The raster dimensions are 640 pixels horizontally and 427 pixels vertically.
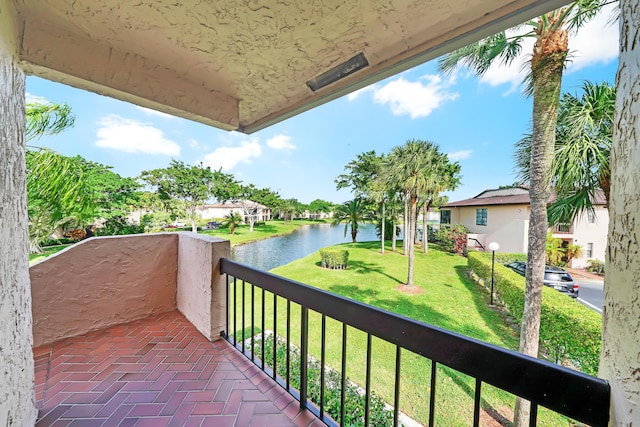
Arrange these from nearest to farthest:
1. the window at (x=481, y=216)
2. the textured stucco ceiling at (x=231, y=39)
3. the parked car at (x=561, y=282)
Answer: the textured stucco ceiling at (x=231, y=39) < the parked car at (x=561, y=282) < the window at (x=481, y=216)

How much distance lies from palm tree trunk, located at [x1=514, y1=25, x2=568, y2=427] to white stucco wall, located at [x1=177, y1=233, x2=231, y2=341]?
4524 mm

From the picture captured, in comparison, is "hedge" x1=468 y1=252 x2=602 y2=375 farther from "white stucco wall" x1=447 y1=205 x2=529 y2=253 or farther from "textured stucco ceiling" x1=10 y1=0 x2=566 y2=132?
"white stucco wall" x1=447 y1=205 x2=529 y2=253

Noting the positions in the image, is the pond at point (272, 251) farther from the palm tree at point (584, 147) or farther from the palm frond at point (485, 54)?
the palm tree at point (584, 147)

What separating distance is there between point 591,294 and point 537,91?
829 cm

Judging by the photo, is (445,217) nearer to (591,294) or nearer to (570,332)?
(591,294)

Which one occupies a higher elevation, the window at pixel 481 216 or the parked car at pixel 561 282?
the window at pixel 481 216

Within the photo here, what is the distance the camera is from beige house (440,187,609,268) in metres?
10.0

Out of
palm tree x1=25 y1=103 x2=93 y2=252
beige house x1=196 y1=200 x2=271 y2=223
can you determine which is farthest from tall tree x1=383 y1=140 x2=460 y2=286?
beige house x1=196 y1=200 x2=271 y2=223

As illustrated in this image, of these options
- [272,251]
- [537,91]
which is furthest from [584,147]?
[272,251]

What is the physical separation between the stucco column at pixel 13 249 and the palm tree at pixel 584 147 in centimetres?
547

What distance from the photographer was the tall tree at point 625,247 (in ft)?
1.88

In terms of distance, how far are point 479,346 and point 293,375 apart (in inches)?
137

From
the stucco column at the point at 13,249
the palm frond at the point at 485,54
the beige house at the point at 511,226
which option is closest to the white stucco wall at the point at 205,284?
the stucco column at the point at 13,249

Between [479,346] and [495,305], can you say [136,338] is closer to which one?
[479,346]
